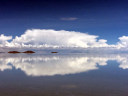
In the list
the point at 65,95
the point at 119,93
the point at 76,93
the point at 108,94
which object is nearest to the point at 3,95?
the point at 65,95

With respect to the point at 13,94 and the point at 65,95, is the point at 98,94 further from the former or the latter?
the point at 13,94

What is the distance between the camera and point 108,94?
1340 cm

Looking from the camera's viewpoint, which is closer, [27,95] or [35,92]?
[27,95]

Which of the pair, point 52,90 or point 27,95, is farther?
point 52,90

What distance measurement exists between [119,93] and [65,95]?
4725 millimetres

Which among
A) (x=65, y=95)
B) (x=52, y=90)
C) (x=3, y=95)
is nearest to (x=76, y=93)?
(x=65, y=95)

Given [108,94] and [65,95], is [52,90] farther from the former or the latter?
[108,94]

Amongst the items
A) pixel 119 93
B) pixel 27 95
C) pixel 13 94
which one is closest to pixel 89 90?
pixel 119 93

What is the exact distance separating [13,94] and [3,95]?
793 mm

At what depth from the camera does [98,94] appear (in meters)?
13.4

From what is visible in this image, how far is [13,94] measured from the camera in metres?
13.4

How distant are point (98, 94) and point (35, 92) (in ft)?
18.0

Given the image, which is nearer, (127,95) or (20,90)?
(127,95)

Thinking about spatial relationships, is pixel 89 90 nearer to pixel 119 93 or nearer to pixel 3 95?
pixel 119 93
